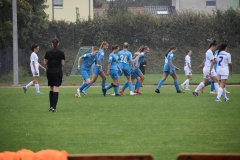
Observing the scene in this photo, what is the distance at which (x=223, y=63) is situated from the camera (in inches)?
722

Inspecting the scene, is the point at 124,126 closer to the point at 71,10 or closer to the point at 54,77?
the point at 54,77

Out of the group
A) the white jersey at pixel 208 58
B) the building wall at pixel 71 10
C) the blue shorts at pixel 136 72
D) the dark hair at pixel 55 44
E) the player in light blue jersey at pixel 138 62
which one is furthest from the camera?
the building wall at pixel 71 10

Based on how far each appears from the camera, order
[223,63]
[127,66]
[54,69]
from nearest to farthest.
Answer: [54,69]
[223,63]
[127,66]

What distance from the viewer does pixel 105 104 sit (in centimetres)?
1812

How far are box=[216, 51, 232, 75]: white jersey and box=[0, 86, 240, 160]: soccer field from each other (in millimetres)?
1039

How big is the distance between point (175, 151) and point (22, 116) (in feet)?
21.2

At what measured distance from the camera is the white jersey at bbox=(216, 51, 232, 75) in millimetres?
18281

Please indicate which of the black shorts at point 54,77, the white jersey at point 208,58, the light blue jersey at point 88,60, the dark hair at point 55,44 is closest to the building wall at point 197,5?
the light blue jersey at point 88,60

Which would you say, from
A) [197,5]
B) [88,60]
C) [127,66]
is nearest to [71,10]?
[197,5]

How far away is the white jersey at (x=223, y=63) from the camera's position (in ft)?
60.0

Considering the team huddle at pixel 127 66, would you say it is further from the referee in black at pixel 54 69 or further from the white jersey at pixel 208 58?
the referee in black at pixel 54 69

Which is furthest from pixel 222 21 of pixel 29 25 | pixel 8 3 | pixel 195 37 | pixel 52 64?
pixel 52 64

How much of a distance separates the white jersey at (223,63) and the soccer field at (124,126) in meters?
1.04

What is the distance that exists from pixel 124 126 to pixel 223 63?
694 cm
